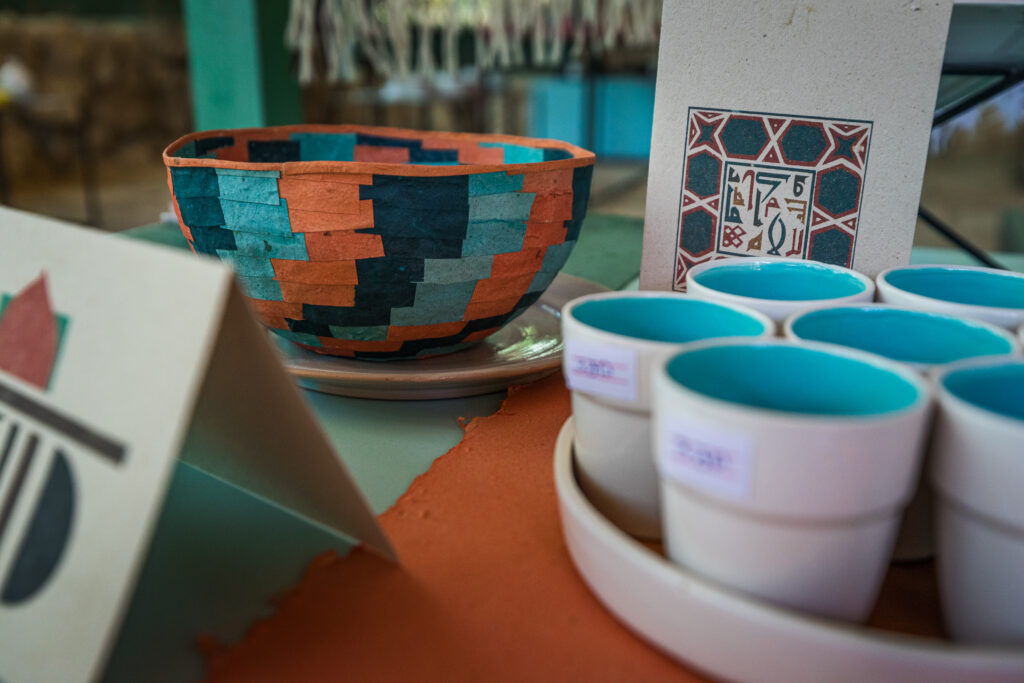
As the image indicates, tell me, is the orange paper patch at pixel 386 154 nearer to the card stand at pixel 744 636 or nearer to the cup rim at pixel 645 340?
the cup rim at pixel 645 340

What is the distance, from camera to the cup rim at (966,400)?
1.31 ft

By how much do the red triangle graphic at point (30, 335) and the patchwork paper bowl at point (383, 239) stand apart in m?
0.26

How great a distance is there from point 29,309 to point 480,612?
0.36 m

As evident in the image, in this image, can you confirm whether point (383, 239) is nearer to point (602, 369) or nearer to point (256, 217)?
point (256, 217)

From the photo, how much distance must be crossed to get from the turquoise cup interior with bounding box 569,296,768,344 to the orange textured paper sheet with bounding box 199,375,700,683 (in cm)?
17

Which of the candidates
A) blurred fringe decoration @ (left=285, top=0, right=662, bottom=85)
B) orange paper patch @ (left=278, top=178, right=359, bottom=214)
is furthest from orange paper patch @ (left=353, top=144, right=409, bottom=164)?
blurred fringe decoration @ (left=285, top=0, right=662, bottom=85)

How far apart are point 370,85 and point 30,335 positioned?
3.71 metres

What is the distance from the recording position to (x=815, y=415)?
49 cm


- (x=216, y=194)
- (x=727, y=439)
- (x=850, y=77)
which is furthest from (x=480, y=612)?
(x=850, y=77)

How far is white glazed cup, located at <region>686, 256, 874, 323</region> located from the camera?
702mm

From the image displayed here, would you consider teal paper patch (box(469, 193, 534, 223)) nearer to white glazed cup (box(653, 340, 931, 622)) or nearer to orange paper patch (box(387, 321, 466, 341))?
orange paper patch (box(387, 321, 466, 341))

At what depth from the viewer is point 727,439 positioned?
406 millimetres

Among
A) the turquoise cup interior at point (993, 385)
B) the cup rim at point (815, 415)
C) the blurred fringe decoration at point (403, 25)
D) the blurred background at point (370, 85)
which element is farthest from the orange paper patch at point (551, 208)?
the blurred fringe decoration at point (403, 25)

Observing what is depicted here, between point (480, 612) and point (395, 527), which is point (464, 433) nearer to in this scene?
point (395, 527)
